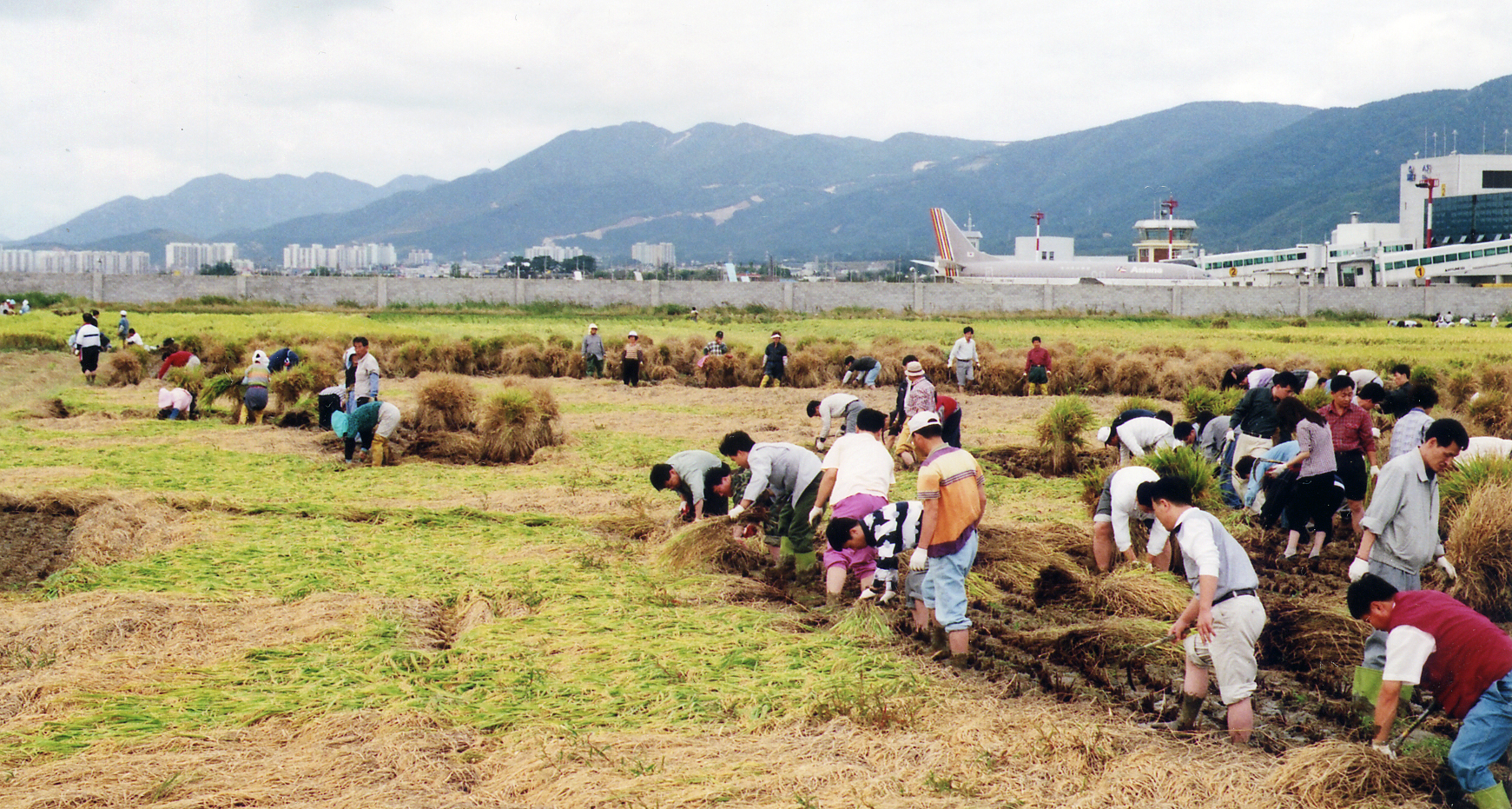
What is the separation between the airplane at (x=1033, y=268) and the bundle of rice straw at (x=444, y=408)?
7129 cm

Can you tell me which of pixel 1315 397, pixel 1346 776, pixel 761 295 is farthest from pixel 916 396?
pixel 761 295

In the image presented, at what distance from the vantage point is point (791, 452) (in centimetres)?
831

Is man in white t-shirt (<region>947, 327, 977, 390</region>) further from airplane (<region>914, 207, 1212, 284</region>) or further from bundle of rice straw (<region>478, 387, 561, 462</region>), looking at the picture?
airplane (<region>914, 207, 1212, 284</region>)

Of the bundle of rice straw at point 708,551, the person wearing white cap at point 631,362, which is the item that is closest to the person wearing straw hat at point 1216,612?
the bundle of rice straw at point 708,551

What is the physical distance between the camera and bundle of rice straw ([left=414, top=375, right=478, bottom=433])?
1533 cm

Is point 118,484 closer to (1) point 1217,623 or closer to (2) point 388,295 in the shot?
(1) point 1217,623

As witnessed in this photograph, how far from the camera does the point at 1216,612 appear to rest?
5.43 metres

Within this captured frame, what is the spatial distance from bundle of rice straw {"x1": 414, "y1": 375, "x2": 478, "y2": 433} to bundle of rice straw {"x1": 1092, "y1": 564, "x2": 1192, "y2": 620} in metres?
9.71

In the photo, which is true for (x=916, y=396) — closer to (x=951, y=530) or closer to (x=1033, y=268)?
(x=951, y=530)

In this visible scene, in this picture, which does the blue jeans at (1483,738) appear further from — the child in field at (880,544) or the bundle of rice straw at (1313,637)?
the child in field at (880,544)

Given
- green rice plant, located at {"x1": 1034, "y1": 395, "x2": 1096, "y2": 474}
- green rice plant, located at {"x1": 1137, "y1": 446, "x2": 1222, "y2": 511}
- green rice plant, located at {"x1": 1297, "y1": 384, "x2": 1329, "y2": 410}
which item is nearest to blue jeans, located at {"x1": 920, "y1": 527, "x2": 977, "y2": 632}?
green rice plant, located at {"x1": 1137, "y1": 446, "x2": 1222, "y2": 511}

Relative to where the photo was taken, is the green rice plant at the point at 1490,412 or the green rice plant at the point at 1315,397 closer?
the green rice plant at the point at 1315,397

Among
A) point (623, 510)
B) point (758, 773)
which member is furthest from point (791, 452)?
point (758, 773)

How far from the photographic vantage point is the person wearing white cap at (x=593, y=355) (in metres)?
25.3
